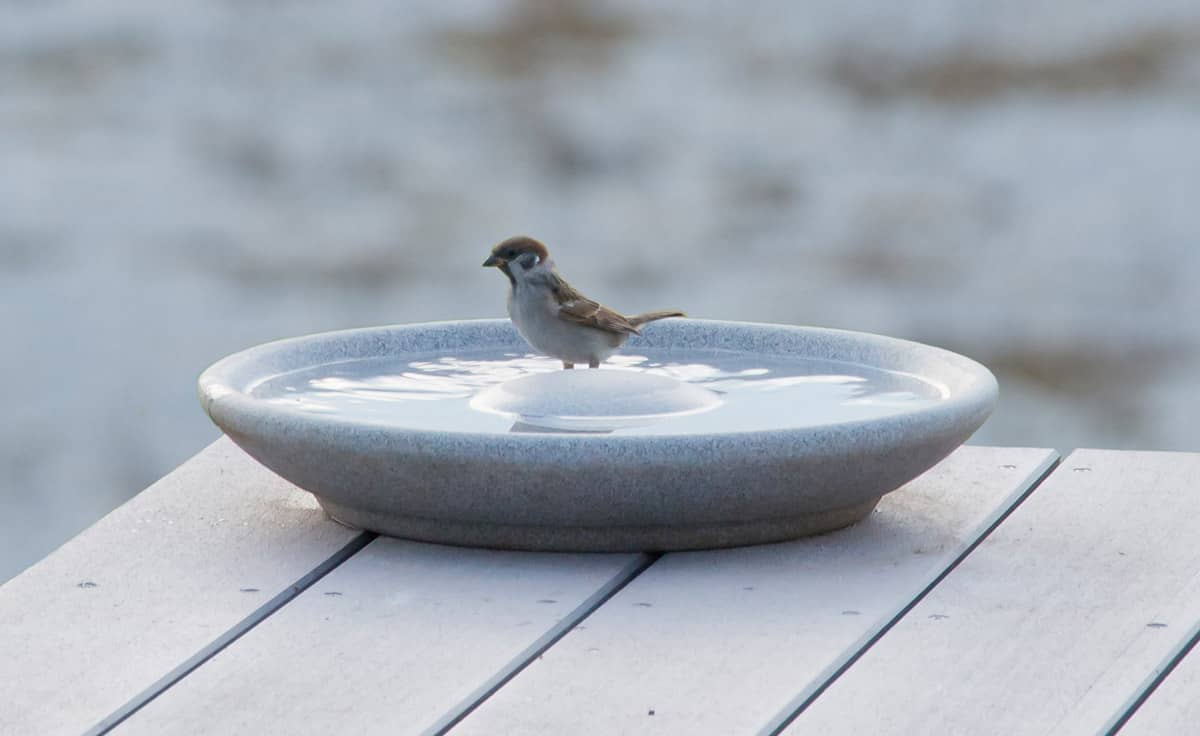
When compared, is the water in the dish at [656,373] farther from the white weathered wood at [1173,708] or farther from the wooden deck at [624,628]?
the white weathered wood at [1173,708]

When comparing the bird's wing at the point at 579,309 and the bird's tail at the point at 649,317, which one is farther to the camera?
the bird's tail at the point at 649,317

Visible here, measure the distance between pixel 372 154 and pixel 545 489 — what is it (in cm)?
418

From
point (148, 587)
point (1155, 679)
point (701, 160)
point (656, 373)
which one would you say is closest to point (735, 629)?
point (1155, 679)

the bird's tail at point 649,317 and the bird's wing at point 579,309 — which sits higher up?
the bird's wing at point 579,309

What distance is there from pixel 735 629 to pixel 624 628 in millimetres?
108

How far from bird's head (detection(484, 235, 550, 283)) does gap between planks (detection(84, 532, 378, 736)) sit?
1.42ft

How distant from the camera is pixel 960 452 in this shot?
8.88ft

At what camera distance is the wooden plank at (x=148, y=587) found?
187cm

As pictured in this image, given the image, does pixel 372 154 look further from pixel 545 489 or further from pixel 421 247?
pixel 545 489

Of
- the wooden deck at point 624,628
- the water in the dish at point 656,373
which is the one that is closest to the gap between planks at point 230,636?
the wooden deck at point 624,628

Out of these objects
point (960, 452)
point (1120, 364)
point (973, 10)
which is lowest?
point (1120, 364)

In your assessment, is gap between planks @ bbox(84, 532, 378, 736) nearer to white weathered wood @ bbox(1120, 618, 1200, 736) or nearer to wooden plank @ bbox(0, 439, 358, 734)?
wooden plank @ bbox(0, 439, 358, 734)

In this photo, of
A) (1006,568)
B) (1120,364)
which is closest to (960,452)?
(1006,568)

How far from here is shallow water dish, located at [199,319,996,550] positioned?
2105mm
